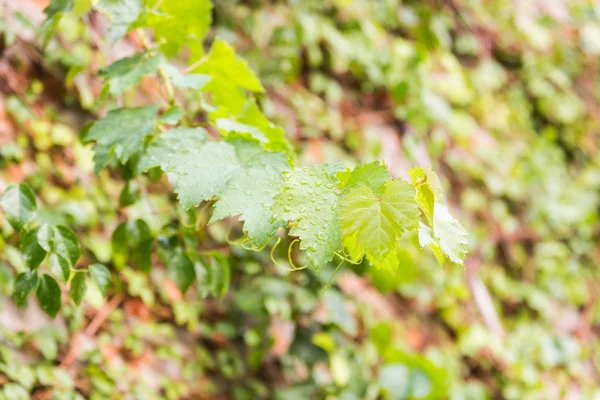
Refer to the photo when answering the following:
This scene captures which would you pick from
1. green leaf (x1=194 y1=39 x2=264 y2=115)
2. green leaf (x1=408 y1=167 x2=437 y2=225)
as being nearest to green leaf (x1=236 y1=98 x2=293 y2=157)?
green leaf (x1=194 y1=39 x2=264 y2=115)

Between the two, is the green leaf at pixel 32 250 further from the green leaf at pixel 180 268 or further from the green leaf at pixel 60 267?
the green leaf at pixel 180 268

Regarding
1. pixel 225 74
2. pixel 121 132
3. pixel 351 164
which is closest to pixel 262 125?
pixel 225 74

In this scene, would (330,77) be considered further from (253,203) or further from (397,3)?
(253,203)

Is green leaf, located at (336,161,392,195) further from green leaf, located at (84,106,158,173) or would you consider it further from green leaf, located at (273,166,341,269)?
green leaf, located at (84,106,158,173)

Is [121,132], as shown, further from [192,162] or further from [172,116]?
[192,162]

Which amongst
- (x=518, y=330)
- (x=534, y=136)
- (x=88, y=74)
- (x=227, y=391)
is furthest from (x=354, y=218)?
(x=534, y=136)
